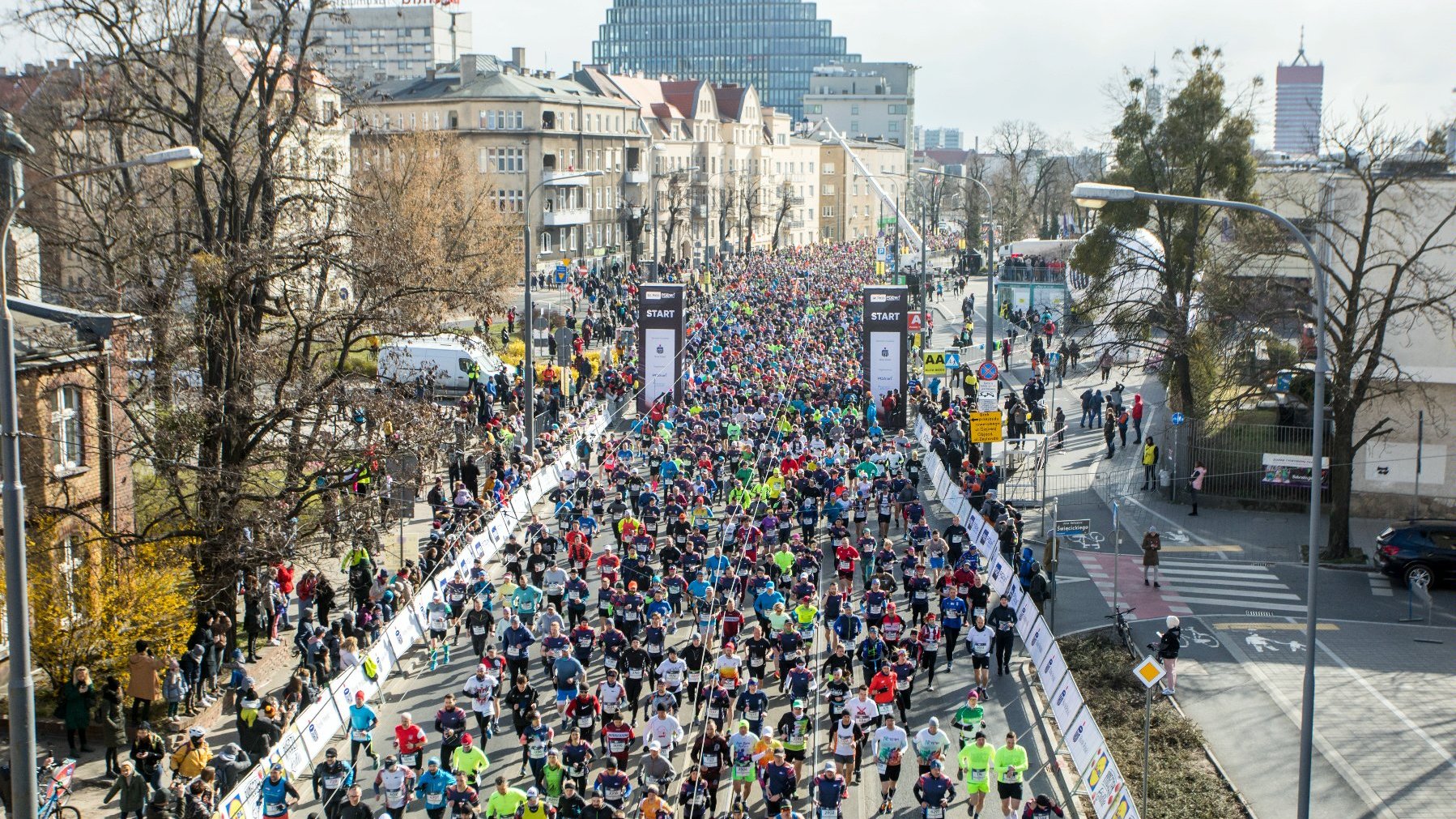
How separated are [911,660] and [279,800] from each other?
8.23m

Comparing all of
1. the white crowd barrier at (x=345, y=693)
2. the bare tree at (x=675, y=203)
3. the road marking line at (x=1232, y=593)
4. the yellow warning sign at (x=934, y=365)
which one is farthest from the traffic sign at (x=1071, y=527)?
the bare tree at (x=675, y=203)

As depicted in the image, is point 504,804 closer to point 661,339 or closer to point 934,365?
point 934,365

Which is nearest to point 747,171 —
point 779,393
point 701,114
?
point 701,114

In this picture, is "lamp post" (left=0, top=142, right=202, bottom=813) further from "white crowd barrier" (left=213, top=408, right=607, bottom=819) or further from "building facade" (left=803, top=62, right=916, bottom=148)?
"building facade" (left=803, top=62, right=916, bottom=148)

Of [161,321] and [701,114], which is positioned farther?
[701,114]

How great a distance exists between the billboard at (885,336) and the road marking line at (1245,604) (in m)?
16.3

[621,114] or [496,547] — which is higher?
[621,114]

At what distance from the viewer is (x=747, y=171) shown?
121125 millimetres

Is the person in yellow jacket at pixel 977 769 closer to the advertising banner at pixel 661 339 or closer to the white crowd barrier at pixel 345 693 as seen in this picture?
the white crowd barrier at pixel 345 693

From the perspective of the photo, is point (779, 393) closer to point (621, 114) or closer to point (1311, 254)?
point (1311, 254)

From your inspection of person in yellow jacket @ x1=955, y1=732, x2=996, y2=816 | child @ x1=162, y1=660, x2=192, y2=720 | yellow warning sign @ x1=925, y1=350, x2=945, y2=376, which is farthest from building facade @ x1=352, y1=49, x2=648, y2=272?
person in yellow jacket @ x1=955, y1=732, x2=996, y2=816

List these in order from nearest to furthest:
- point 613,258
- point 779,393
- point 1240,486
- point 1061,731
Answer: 1. point 1061,731
2. point 1240,486
3. point 779,393
4. point 613,258

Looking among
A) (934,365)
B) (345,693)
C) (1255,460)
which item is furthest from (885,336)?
(345,693)

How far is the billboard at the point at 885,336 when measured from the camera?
41.7 meters
